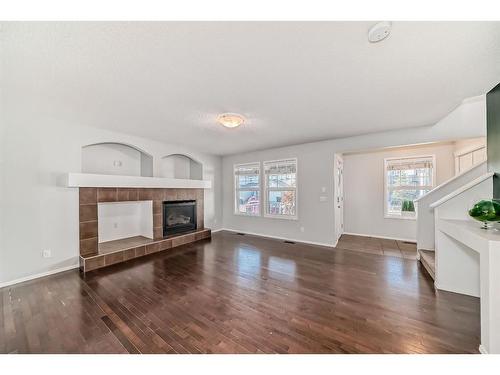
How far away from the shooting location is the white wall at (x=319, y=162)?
315 cm

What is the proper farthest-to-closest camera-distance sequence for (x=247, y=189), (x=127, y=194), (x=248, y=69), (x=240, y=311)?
(x=247, y=189), (x=127, y=194), (x=240, y=311), (x=248, y=69)

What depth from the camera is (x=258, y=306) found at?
2.10 metres

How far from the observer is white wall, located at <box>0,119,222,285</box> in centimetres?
265

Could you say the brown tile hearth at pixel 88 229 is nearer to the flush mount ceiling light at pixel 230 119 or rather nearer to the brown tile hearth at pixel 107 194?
the brown tile hearth at pixel 107 194

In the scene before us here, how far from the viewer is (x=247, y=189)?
5.87 meters

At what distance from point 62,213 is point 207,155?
140 inches

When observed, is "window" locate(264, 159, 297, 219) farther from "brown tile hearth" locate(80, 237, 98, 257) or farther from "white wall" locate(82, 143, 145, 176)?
"brown tile hearth" locate(80, 237, 98, 257)

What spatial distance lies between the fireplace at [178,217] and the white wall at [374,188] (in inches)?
174

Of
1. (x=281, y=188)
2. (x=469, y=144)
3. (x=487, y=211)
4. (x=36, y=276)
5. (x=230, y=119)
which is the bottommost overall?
(x=36, y=276)

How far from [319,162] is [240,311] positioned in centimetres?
368

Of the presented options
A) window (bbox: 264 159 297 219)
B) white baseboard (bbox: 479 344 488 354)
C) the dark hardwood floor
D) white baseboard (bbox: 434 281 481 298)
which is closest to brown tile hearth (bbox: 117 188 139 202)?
the dark hardwood floor

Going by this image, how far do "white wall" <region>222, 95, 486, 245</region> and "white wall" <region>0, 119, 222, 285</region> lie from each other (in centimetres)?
380

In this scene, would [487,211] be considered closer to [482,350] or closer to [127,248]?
[482,350]

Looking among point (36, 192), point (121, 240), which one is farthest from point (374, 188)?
point (36, 192)
